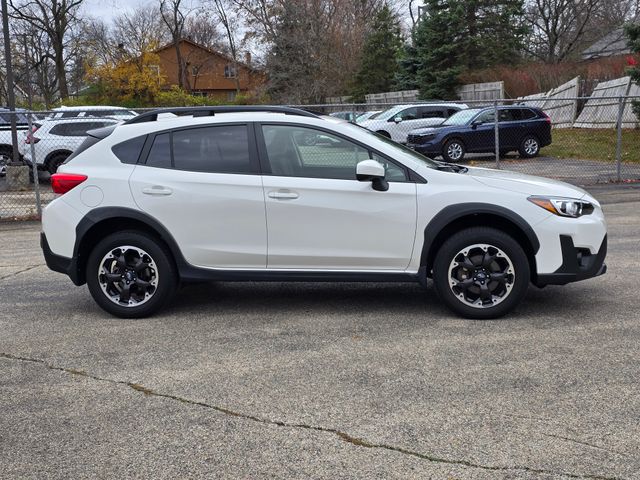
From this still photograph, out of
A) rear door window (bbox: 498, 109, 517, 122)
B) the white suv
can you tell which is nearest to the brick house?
rear door window (bbox: 498, 109, 517, 122)

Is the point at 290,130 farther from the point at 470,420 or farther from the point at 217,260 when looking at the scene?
the point at 470,420

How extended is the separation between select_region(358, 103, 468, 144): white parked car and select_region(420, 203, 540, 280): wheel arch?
50.9 ft

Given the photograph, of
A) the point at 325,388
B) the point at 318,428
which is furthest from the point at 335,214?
the point at 318,428

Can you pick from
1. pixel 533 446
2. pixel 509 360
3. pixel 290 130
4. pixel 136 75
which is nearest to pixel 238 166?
pixel 290 130

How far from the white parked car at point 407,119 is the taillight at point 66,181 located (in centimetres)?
1563

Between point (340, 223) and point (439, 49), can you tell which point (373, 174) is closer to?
point (340, 223)

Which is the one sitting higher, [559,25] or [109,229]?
[559,25]

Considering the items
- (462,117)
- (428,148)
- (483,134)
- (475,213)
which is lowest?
(475,213)

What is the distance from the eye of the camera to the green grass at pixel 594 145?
64.0 ft

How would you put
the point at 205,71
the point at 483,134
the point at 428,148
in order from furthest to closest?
1. the point at 205,71
2. the point at 483,134
3. the point at 428,148

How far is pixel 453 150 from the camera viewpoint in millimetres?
19469

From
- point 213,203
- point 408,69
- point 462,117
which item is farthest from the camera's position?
point 408,69

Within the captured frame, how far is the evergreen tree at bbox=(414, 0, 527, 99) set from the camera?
39906 millimetres

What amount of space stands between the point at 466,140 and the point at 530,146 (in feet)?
6.53
